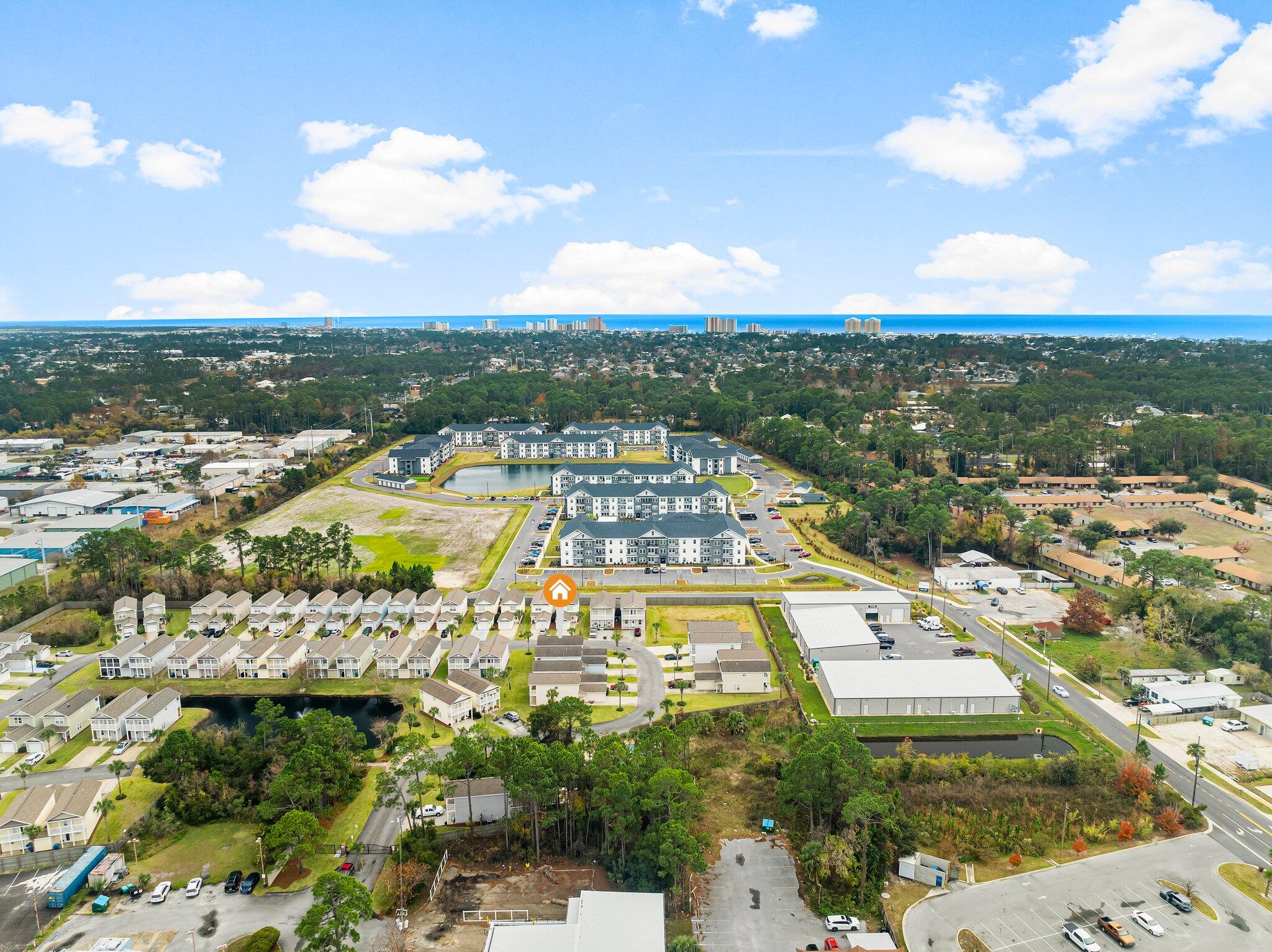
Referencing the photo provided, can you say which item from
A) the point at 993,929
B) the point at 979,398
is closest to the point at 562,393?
the point at 979,398

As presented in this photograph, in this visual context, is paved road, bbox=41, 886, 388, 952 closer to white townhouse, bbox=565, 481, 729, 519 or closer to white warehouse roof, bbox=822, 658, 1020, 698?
white warehouse roof, bbox=822, 658, 1020, 698

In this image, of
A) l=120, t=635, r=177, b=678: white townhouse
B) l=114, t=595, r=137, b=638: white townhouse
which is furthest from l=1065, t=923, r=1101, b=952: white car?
l=114, t=595, r=137, b=638: white townhouse

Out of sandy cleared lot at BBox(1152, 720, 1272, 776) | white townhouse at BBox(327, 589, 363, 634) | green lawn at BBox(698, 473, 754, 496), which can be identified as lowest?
sandy cleared lot at BBox(1152, 720, 1272, 776)

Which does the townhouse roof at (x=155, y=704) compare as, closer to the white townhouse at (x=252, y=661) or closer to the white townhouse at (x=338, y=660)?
the white townhouse at (x=252, y=661)

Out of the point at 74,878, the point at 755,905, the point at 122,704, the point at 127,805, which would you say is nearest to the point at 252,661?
the point at 122,704

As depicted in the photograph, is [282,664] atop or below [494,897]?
atop

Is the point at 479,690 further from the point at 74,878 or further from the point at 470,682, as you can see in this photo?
the point at 74,878
